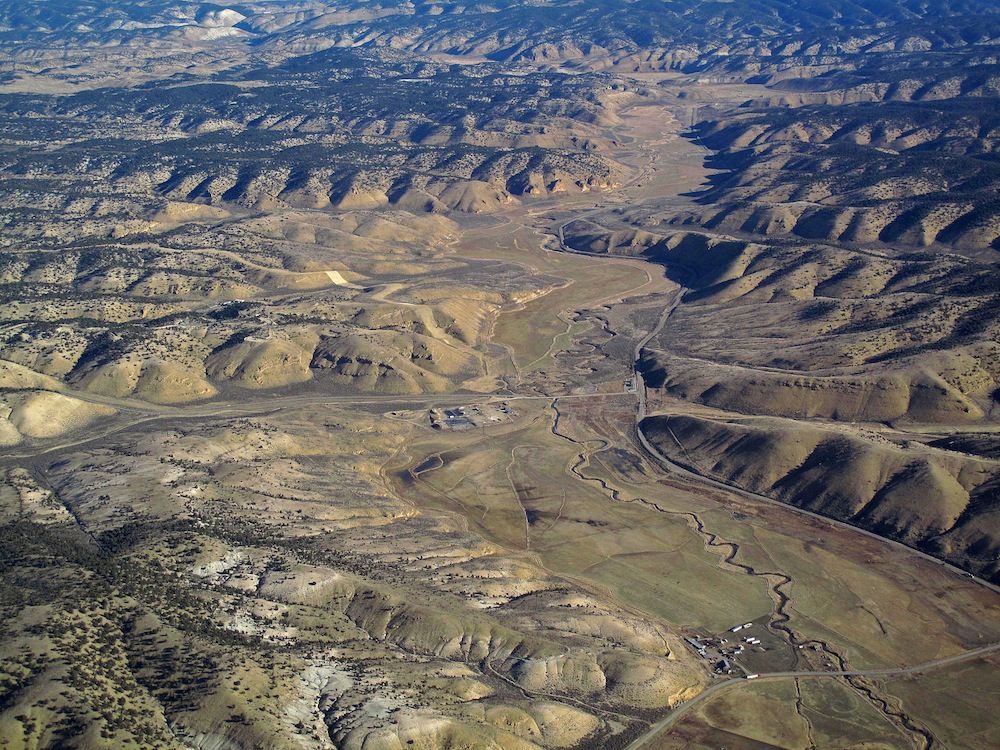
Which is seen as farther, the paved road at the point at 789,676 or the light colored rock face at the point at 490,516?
the paved road at the point at 789,676

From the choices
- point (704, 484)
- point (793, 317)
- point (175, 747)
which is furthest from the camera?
point (793, 317)

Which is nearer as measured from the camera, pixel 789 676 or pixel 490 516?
pixel 789 676

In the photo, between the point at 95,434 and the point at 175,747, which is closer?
the point at 175,747

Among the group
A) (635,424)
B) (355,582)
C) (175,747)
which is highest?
(175,747)

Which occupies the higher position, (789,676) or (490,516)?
(789,676)

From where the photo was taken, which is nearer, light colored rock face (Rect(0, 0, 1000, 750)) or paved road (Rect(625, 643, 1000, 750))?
light colored rock face (Rect(0, 0, 1000, 750))

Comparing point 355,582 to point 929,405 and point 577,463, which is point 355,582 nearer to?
point 577,463

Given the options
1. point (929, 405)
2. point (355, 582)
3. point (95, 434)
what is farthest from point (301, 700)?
point (929, 405)

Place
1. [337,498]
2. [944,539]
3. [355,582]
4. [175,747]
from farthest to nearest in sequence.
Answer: [337,498]
[944,539]
[355,582]
[175,747]
